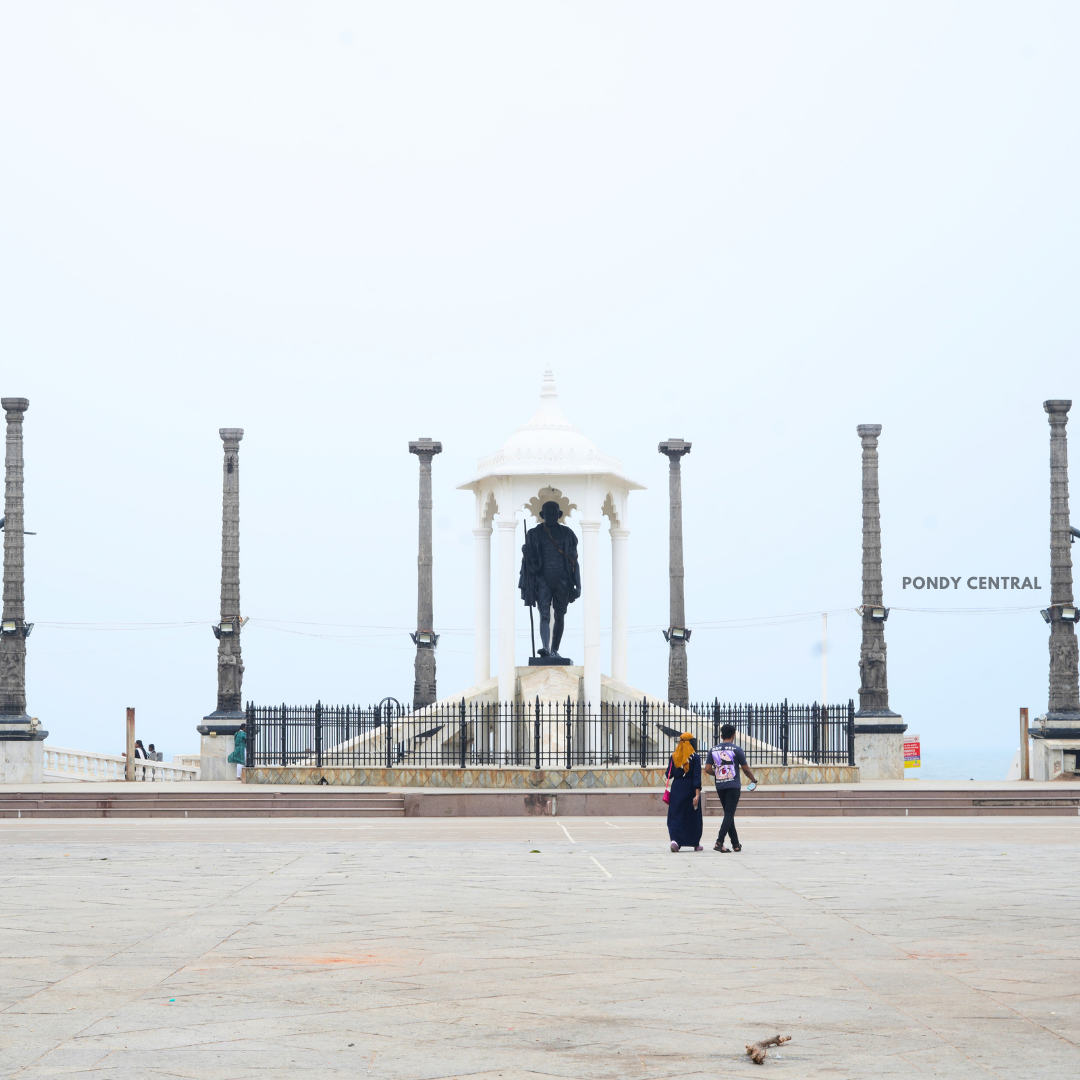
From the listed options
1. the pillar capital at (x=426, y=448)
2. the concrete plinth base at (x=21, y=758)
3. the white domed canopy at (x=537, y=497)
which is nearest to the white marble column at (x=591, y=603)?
the white domed canopy at (x=537, y=497)

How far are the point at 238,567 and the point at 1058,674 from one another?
64.1 feet

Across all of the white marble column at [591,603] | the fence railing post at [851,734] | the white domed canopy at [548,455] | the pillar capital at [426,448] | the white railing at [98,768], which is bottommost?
the white railing at [98,768]

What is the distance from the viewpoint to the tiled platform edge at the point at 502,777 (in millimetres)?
27547

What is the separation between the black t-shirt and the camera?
17.1m

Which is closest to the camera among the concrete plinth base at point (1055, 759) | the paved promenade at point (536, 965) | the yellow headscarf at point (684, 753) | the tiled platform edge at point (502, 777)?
the paved promenade at point (536, 965)

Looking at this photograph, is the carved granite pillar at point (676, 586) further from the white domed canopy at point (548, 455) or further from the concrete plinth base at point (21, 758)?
the concrete plinth base at point (21, 758)

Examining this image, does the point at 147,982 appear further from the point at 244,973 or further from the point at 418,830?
the point at 418,830

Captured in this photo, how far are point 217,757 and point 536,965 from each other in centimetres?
2798

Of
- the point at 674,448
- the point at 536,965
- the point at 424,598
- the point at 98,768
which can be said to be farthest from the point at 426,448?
the point at 536,965

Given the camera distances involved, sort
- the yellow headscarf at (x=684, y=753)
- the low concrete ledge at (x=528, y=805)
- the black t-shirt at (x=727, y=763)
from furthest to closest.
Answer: the low concrete ledge at (x=528, y=805)
the yellow headscarf at (x=684, y=753)
the black t-shirt at (x=727, y=763)

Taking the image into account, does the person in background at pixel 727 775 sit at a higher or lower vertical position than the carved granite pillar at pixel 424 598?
lower

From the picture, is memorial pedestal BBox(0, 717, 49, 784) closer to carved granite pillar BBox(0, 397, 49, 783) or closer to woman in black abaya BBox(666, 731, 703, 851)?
carved granite pillar BBox(0, 397, 49, 783)

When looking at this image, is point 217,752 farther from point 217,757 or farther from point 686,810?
point 686,810

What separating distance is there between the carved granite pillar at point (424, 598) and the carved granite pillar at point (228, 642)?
4758 mm
